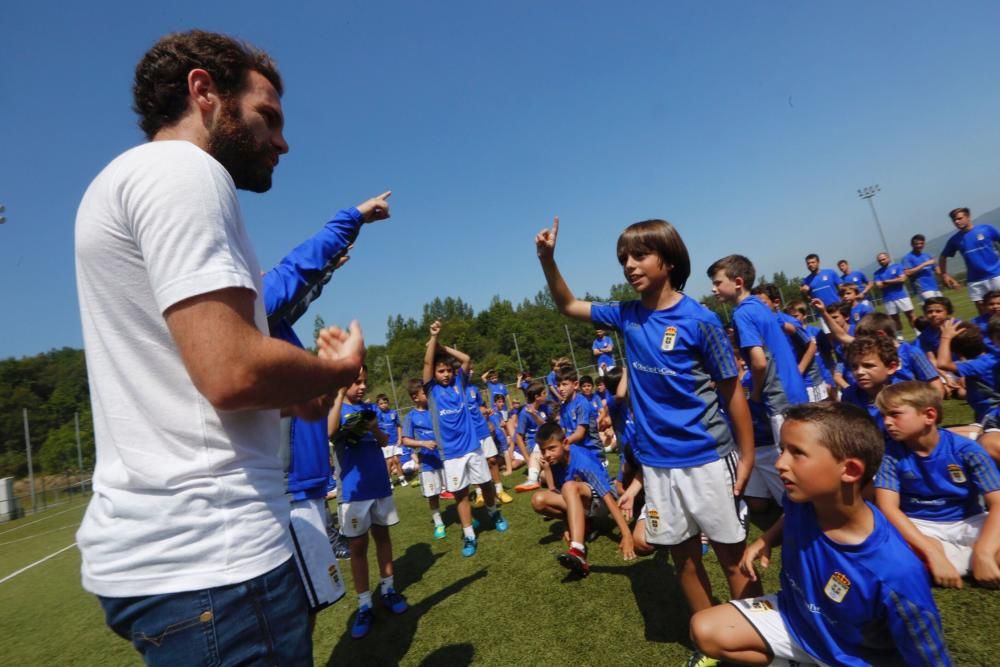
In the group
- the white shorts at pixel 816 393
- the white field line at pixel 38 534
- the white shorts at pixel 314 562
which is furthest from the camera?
the white field line at pixel 38 534

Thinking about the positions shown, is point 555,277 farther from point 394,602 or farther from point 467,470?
point 467,470

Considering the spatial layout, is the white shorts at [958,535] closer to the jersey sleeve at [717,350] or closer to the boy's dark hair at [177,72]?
the jersey sleeve at [717,350]

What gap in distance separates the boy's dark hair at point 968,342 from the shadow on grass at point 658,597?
3686 millimetres

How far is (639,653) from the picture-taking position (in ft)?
9.63

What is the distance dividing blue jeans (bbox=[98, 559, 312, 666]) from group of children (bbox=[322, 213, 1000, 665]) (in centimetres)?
198

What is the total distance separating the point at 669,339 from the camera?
8.84ft

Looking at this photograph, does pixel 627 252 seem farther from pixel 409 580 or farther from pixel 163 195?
pixel 409 580

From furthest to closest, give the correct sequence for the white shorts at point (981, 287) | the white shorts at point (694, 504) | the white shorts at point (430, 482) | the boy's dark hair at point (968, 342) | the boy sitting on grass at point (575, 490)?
the white shorts at point (981, 287), the white shorts at point (430, 482), the boy's dark hair at point (968, 342), the boy sitting on grass at point (575, 490), the white shorts at point (694, 504)

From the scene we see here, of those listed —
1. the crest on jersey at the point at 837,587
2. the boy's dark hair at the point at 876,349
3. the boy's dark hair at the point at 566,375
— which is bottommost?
the crest on jersey at the point at 837,587

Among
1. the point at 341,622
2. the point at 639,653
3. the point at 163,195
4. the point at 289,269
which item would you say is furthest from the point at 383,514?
the point at 163,195

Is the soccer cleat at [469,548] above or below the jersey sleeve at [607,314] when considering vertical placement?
below

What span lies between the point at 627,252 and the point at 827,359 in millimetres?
6297

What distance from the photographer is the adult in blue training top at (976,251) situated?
305 inches

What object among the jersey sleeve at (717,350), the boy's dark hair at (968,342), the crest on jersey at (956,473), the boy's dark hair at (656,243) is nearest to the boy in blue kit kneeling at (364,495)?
the boy's dark hair at (656,243)
